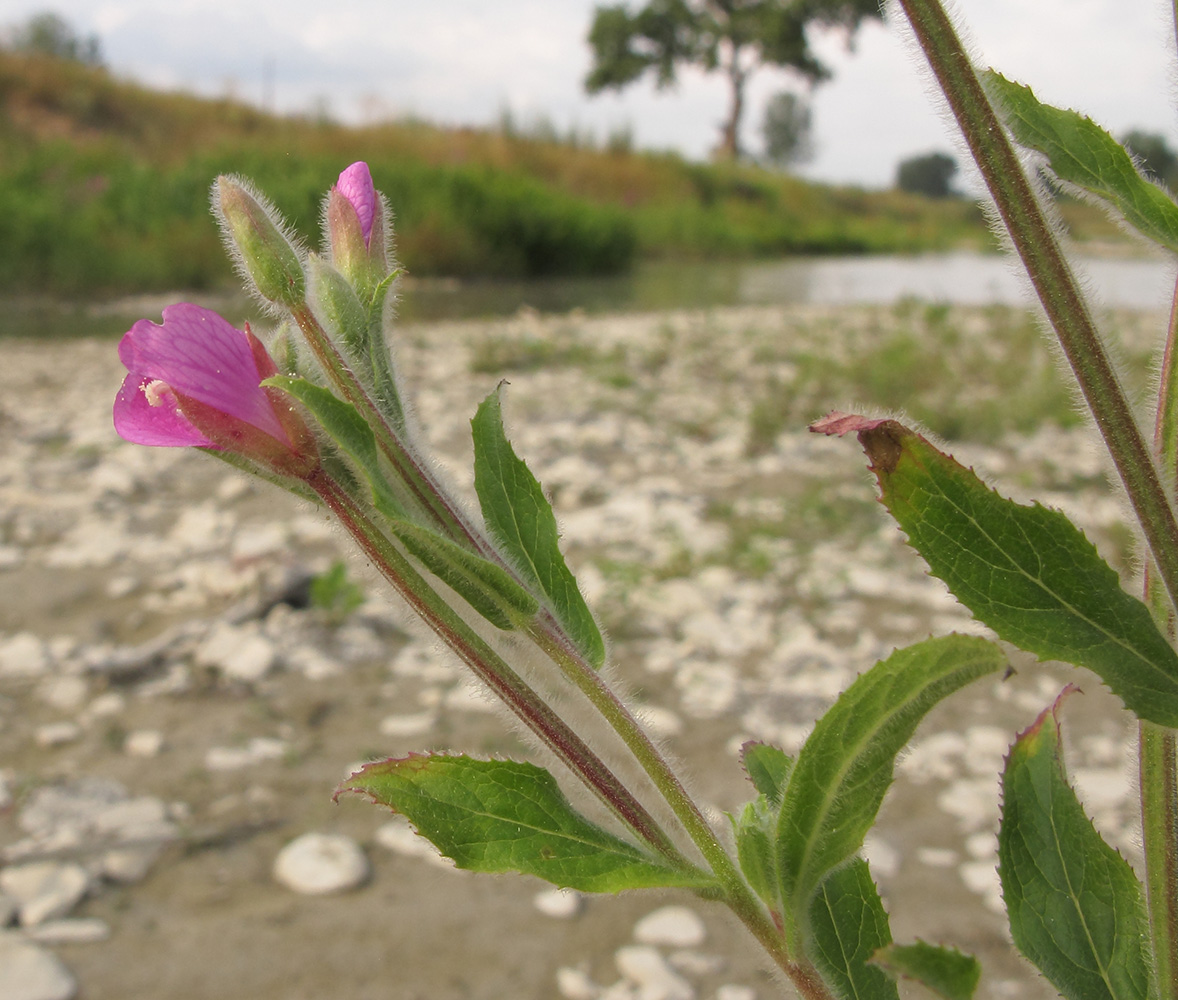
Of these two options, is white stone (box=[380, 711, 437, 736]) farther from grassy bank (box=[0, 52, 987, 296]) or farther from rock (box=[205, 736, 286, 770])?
grassy bank (box=[0, 52, 987, 296])

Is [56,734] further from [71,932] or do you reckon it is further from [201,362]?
[201,362]

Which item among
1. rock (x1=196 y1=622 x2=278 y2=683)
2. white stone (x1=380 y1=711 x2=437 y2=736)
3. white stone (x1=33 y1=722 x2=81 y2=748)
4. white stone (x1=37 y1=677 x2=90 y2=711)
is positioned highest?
rock (x1=196 y1=622 x2=278 y2=683)

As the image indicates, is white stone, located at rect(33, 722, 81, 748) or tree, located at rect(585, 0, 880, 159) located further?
tree, located at rect(585, 0, 880, 159)

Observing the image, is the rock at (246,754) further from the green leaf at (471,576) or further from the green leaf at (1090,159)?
the green leaf at (1090,159)

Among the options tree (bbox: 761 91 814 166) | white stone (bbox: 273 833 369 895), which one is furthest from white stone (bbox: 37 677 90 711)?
tree (bbox: 761 91 814 166)

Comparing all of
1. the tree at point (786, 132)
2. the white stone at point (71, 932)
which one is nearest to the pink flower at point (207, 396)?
the white stone at point (71, 932)

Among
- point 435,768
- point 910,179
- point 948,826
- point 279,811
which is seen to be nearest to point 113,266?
point 279,811
